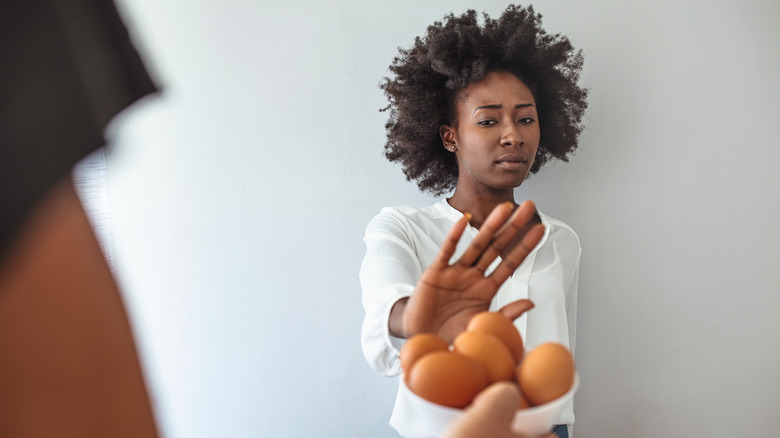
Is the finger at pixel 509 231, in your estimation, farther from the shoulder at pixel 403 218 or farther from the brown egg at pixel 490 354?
the shoulder at pixel 403 218

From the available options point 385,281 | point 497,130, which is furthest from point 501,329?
point 497,130

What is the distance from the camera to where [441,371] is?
1.99ft

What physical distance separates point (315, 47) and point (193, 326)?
0.75 meters

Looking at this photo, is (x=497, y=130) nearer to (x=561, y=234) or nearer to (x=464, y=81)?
(x=464, y=81)

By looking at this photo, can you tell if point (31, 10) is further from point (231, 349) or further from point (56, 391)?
point (231, 349)

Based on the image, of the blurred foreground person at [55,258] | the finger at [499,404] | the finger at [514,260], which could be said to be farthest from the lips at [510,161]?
the blurred foreground person at [55,258]

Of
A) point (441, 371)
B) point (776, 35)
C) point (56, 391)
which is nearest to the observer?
point (56, 391)

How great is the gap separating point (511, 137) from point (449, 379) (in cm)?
68

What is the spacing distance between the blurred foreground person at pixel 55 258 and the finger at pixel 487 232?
512mm

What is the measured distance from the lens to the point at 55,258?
0.34 metres

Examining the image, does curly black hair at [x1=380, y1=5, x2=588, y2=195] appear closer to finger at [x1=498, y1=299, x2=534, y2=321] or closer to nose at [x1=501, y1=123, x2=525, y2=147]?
nose at [x1=501, y1=123, x2=525, y2=147]

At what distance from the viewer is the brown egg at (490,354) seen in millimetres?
632

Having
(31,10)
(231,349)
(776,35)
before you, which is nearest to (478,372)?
(31,10)

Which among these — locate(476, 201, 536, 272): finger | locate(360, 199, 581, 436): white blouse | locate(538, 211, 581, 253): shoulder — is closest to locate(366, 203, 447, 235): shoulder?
locate(360, 199, 581, 436): white blouse
